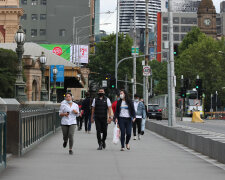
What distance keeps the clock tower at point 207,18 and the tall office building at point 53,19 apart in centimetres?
5679

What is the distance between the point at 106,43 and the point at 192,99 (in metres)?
47.2

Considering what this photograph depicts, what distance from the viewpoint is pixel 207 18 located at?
163 meters

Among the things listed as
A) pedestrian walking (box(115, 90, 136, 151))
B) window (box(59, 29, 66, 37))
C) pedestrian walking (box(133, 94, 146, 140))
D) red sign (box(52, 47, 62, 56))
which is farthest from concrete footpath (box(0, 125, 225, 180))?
window (box(59, 29, 66, 37))

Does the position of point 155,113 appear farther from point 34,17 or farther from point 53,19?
point 34,17

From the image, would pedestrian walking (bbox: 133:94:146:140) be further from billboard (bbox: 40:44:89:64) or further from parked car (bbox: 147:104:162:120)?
→ billboard (bbox: 40:44:89:64)

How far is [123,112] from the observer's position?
18016 millimetres

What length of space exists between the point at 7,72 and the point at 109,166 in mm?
46643

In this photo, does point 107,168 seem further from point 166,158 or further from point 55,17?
point 55,17

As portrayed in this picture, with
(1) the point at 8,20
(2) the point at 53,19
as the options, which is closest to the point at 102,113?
(1) the point at 8,20

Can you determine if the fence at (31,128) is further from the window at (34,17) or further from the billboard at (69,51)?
the window at (34,17)

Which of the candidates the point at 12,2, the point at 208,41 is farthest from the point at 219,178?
the point at 208,41

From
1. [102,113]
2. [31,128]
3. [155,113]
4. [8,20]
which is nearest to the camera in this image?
[31,128]

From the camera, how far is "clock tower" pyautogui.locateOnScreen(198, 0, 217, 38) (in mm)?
161375

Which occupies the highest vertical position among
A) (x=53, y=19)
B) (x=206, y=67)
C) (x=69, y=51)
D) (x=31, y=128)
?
(x=53, y=19)
